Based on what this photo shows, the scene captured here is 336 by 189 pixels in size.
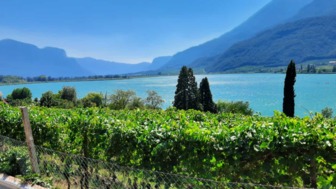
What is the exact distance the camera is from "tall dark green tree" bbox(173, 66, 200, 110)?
1870 inches

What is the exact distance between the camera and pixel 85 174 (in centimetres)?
448

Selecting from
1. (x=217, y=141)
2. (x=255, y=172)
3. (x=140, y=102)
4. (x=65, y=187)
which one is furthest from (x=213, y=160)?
(x=140, y=102)

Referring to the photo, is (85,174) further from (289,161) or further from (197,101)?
(197,101)

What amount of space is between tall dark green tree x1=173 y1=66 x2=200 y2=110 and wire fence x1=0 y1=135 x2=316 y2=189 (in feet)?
139

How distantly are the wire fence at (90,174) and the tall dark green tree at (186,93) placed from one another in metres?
42.4

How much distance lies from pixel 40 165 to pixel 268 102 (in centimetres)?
10101

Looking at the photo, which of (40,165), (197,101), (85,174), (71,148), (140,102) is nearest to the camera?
(85,174)

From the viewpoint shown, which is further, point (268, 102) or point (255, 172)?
point (268, 102)

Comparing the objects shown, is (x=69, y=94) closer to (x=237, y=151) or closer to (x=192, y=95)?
(x=192, y=95)

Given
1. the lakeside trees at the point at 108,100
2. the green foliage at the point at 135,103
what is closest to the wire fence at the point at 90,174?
the lakeside trees at the point at 108,100

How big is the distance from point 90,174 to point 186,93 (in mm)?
44262

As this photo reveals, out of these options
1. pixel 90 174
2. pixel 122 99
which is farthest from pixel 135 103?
pixel 90 174

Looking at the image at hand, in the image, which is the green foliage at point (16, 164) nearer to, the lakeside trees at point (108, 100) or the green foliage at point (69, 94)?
the lakeside trees at point (108, 100)

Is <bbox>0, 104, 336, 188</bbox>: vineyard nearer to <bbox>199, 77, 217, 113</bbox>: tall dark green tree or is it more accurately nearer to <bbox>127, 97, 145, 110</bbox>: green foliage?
<bbox>199, 77, 217, 113</bbox>: tall dark green tree
